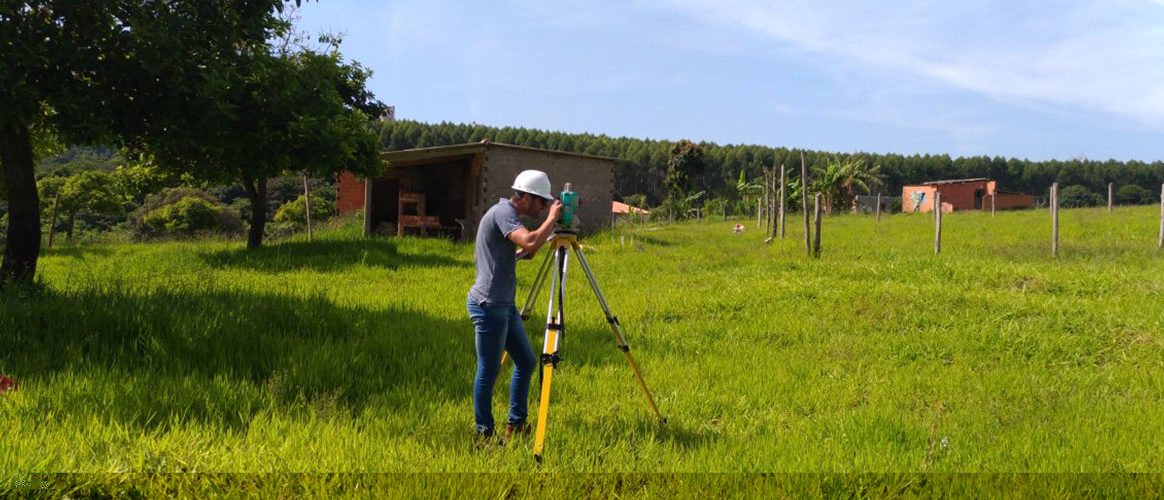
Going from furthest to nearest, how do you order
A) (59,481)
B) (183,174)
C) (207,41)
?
(183,174) < (207,41) < (59,481)

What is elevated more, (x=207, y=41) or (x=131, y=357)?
(x=207, y=41)

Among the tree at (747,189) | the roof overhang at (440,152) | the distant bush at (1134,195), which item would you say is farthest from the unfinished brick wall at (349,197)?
the distant bush at (1134,195)

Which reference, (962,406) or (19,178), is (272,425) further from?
(19,178)

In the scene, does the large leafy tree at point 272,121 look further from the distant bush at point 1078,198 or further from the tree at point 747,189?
the distant bush at point 1078,198

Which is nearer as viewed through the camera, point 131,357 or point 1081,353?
point 131,357

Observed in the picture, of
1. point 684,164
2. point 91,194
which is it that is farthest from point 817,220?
point 684,164

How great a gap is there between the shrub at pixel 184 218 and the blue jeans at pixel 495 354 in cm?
3891

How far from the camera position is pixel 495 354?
15.0 ft

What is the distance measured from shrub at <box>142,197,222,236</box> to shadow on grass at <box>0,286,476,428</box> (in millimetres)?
33775

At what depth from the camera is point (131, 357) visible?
20.1ft

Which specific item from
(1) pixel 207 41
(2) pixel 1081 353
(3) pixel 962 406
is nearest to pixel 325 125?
(1) pixel 207 41

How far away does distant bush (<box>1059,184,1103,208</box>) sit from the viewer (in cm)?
8761

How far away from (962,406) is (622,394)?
2.96m

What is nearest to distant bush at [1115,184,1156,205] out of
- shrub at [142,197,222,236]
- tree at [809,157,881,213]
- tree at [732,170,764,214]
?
tree at [809,157,881,213]
